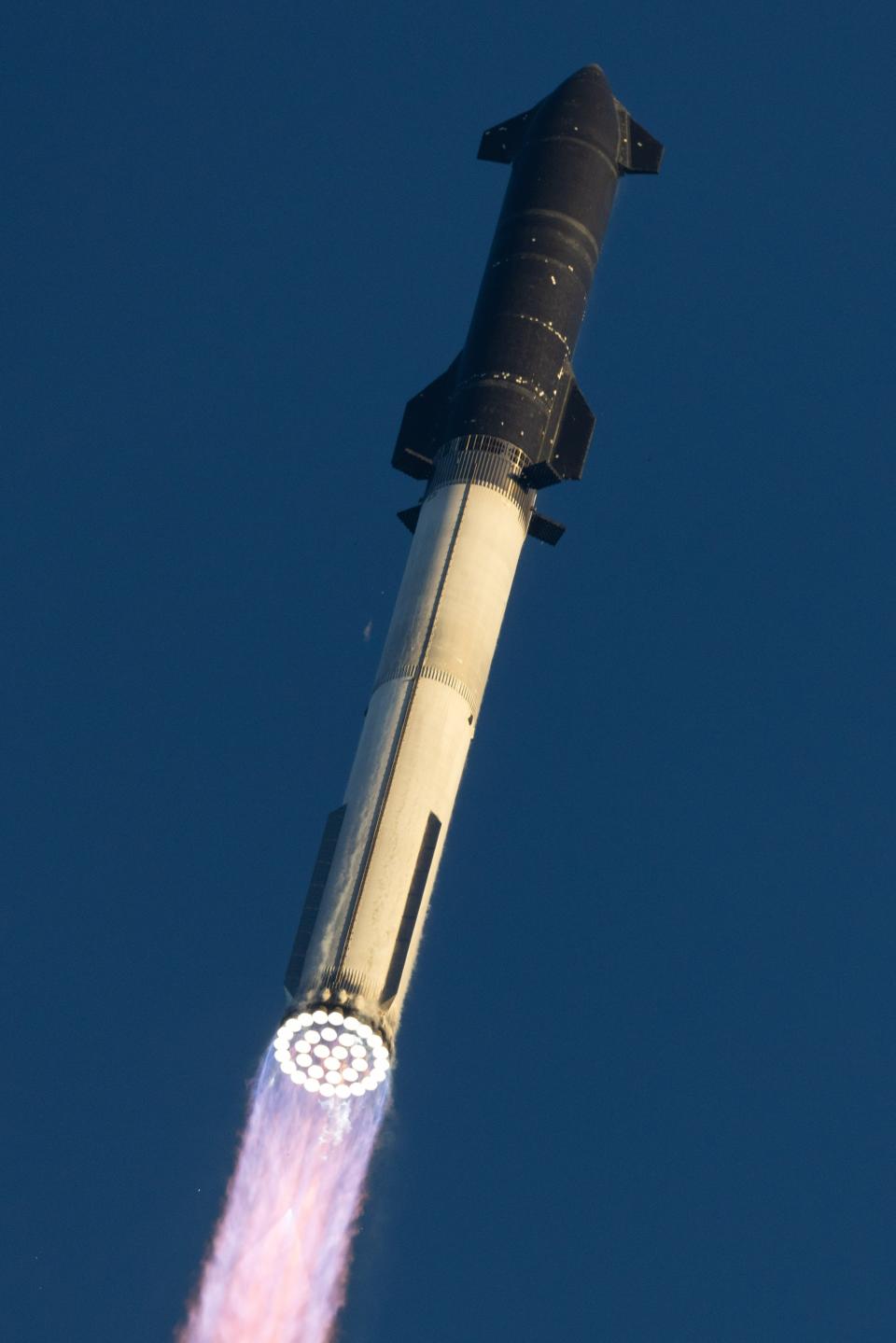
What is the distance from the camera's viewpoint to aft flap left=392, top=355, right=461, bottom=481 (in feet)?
290

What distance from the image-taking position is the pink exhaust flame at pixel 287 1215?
8181cm

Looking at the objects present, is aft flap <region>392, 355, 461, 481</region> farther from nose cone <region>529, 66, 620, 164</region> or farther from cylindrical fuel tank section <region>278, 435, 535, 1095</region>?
nose cone <region>529, 66, 620, 164</region>

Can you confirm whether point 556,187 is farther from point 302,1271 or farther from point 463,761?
point 302,1271

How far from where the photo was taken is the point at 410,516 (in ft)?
289

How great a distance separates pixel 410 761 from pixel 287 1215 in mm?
11193

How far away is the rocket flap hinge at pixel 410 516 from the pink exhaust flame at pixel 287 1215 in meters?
14.8

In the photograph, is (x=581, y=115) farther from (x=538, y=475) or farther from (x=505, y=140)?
(x=538, y=475)

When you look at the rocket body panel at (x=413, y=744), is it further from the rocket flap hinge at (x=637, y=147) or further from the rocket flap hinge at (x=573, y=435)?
the rocket flap hinge at (x=637, y=147)

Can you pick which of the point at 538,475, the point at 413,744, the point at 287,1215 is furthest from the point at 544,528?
the point at 287,1215

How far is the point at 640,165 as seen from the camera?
94750mm

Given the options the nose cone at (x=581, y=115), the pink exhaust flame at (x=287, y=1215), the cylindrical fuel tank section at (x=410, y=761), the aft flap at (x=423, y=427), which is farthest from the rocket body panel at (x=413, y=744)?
the nose cone at (x=581, y=115)

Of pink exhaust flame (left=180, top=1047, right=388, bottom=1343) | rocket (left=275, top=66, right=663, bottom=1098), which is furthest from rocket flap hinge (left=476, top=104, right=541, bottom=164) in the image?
pink exhaust flame (left=180, top=1047, right=388, bottom=1343)

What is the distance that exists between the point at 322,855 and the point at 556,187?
20.6 metres

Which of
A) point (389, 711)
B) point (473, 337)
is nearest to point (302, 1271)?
point (389, 711)
